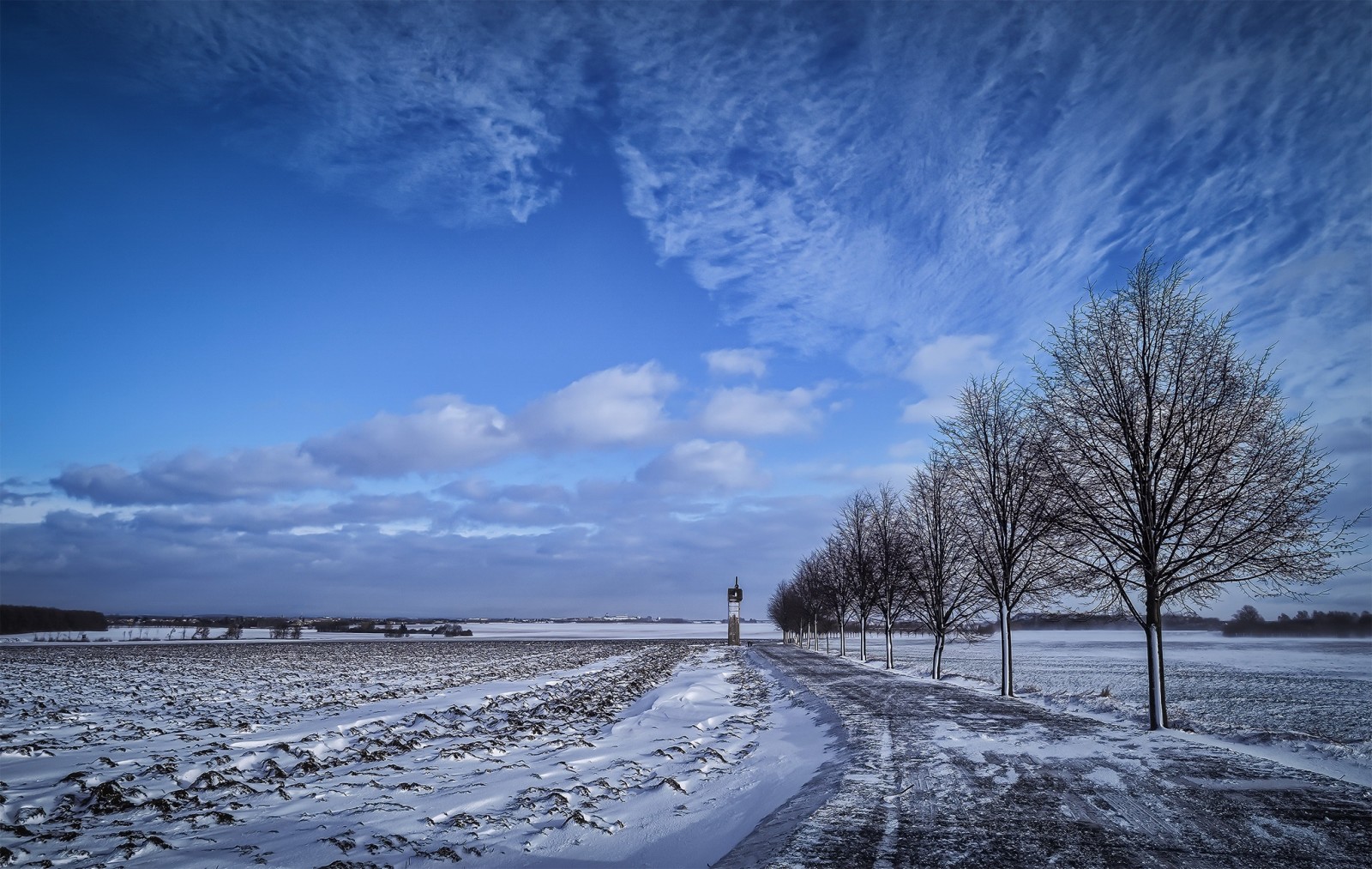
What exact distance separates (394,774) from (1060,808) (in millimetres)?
8672

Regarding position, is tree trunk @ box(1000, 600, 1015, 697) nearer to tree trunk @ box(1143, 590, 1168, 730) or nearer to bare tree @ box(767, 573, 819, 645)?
tree trunk @ box(1143, 590, 1168, 730)

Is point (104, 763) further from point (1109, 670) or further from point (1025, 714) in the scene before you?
point (1109, 670)

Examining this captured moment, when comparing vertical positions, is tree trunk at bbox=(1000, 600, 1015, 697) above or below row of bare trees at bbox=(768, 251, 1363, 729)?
below

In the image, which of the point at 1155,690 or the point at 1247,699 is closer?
the point at 1155,690

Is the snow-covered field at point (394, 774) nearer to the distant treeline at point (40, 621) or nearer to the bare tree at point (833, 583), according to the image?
the bare tree at point (833, 583)

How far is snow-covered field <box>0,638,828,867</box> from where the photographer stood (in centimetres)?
664

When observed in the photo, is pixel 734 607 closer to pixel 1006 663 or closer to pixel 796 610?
pixel 796 610

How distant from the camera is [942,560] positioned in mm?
29641

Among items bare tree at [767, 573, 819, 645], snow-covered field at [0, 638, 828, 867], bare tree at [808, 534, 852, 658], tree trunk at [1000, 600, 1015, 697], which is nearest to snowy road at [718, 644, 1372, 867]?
snow-covered field at [0, 638, 828, 867]

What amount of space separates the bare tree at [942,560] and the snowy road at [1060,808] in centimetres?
1728

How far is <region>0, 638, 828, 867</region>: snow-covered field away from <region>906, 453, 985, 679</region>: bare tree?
12702 mm

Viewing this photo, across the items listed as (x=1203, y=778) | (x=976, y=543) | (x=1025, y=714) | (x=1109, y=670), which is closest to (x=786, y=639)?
(x=1109, y=670)

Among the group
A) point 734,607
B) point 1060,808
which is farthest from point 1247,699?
point 734,607

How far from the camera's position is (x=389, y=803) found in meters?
8.01
